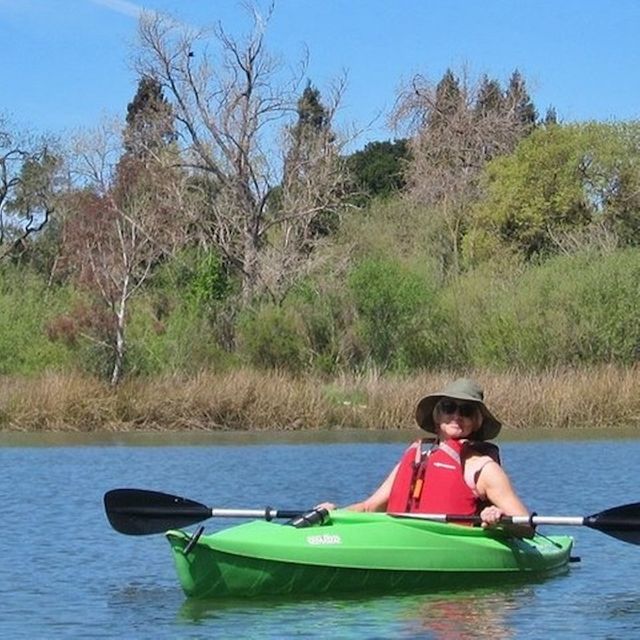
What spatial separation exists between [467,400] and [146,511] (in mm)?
2615

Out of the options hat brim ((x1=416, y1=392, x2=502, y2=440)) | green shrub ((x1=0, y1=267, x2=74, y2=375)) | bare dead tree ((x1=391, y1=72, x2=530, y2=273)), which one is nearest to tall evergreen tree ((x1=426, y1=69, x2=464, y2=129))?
bare dead tree ((x1=391, y1=72, x2=530, y2=273))

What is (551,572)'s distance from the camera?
13.7 meters

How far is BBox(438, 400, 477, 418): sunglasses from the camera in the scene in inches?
502

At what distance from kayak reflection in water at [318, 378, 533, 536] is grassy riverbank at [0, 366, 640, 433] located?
19.8 metres

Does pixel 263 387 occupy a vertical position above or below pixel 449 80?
below

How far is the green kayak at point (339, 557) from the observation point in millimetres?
12195

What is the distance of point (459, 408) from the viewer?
12.8m

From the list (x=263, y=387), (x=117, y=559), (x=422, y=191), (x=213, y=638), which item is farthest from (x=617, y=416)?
(x=422, y=191)

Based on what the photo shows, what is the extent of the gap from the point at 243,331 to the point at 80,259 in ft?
38.5

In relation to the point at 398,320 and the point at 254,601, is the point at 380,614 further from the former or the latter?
the point at 398,320

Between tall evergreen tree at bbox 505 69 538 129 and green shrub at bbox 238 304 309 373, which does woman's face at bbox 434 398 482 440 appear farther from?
tall evergreen tree at bbox 505 69 538 129

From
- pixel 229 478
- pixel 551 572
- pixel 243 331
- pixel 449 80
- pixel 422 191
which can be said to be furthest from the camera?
pixel 449 80

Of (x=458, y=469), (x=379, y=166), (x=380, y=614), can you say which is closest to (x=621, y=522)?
(x=458, y=469)

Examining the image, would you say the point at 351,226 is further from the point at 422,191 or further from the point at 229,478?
the point at 229,478
